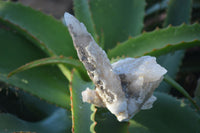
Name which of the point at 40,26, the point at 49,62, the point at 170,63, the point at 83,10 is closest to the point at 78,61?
the point at 49,62

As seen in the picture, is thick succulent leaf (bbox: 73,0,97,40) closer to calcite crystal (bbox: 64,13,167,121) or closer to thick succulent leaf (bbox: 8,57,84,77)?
thick succulent leaf (bbox: 8,57,84,77)

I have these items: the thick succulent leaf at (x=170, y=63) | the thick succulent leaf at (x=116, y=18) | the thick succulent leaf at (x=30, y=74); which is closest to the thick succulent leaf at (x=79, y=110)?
the thick succulent leaf at (x=30, y=74)

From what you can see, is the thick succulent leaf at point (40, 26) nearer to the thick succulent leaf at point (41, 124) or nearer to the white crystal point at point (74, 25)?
the thick succulent leaf at point (41, 124)

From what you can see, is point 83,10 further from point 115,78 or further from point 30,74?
point 115,78

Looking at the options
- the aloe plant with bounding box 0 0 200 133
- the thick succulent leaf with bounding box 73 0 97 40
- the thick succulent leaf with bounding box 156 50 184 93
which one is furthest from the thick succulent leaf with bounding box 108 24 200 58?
the thick succulent leaf with bounding box 156 50 184 93

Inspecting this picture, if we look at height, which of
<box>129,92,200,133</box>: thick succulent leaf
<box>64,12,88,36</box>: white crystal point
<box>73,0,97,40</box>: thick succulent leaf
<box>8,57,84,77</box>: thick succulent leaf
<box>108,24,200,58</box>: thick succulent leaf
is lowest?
<box>129,92,200,133</box>: thick succulent leaf

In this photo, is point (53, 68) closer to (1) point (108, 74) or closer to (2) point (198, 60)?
(1) point (108, 74)

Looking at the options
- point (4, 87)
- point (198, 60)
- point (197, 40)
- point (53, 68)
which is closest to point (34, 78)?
point (53, 68)
